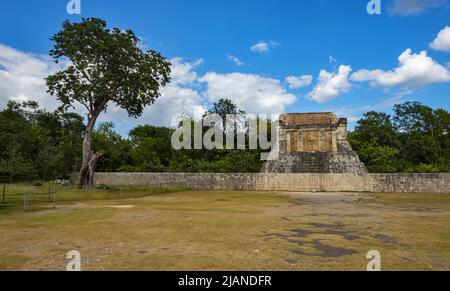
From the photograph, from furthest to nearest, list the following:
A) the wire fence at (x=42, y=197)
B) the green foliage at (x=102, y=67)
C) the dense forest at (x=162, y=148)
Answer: the dense forest at (x=162, y=148) < the green foliage at (x=102, y=67) < the wire fence at (x=42, y=197)

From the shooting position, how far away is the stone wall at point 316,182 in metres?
25.2

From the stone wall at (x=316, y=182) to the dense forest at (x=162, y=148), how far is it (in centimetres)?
589

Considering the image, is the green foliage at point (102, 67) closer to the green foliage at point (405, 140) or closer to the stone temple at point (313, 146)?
the stone temple at point (313, 146)

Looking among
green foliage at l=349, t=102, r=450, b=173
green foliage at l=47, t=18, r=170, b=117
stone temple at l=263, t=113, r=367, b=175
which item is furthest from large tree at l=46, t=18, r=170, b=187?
green foliage at l=349, t=102, r=450, b=173

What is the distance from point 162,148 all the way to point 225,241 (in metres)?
42.5

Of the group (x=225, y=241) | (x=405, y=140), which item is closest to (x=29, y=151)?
Result: (x=225, y=241)

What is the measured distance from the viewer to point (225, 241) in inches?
307

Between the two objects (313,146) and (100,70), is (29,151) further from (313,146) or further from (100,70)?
(313,146)

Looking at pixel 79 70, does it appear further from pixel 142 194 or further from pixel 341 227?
pixel 341 227

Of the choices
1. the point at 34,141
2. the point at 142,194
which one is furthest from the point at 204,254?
the point at 34,141

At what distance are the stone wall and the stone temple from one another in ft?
9.86

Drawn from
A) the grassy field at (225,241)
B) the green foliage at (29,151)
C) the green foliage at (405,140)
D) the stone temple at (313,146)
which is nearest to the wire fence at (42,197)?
the grassy field at (225,241)

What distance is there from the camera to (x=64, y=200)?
1778cm
